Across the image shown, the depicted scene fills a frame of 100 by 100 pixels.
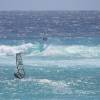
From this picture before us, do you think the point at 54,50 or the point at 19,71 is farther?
the point at 54,50

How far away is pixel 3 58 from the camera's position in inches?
1847

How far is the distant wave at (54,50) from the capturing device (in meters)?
49.3

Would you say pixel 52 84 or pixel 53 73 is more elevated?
pixel 53 73

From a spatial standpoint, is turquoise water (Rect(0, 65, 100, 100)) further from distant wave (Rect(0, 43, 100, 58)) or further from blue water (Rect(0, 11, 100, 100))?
distant wave (Rect(0, 43, 100, 58))

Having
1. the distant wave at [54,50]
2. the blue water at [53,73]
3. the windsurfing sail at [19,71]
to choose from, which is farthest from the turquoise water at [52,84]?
the distant wave at [54,50]

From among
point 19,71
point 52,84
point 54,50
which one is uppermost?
point 54,50

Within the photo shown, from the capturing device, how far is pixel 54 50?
5197cm

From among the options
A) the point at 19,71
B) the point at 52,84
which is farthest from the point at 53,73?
the point at 52,84

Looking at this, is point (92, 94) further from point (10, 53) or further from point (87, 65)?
point (10, 53)

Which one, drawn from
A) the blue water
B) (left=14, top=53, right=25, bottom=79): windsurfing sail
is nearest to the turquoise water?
the blue water

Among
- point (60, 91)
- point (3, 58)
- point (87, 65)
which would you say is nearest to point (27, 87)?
point (60, 91)

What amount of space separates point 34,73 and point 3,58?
28.9 feet

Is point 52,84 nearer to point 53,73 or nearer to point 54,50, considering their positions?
point 53,73

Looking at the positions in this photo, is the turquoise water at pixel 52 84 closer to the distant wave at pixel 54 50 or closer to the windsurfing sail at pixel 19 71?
the windsurfing sail at pixel 19 71
